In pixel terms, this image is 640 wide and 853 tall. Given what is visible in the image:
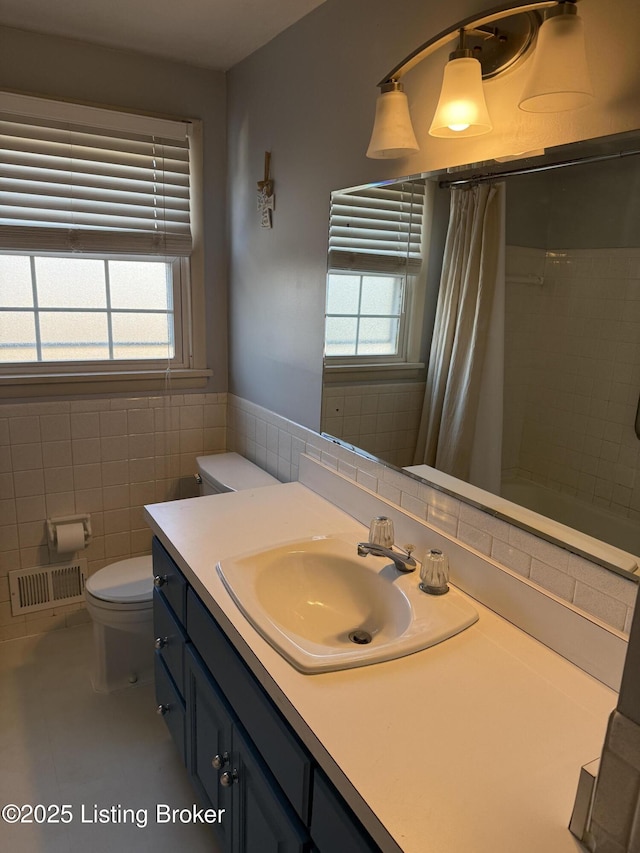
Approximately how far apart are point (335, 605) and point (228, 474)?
1.05 m

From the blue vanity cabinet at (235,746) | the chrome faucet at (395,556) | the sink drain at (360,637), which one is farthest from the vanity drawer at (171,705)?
the chrome faucet at (395,556)


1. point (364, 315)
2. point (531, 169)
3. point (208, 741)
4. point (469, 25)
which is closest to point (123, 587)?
point (208, 741)

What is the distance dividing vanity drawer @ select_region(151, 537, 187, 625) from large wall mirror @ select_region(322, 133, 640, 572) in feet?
2.21

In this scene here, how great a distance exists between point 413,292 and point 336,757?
114 centimetres

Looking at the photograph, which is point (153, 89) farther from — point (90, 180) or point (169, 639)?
point (169, 639)

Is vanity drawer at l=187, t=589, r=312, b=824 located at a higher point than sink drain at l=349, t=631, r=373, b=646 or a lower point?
lower

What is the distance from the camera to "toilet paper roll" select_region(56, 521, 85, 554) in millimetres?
2478

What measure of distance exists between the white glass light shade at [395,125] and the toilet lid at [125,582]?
1717 millimetres

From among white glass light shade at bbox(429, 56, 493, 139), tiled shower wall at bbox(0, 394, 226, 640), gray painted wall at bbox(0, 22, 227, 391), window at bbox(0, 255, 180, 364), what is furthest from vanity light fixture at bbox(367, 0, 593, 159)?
tiled shower wall at bbox(0, 394, 226, 640)

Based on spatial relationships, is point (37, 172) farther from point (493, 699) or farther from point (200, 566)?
point (493, 699)

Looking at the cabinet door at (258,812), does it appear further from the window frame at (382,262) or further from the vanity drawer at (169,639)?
the window frame at (382,262)

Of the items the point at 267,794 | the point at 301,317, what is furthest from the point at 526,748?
the point at 301,317

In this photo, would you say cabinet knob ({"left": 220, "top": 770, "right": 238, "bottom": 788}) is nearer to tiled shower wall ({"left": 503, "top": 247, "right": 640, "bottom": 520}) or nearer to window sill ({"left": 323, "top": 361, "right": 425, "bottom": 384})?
tiled shower wall ({"left": 503, "top": 247, "right": 640, "bottom": 520})

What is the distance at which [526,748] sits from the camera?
3.09 ft
